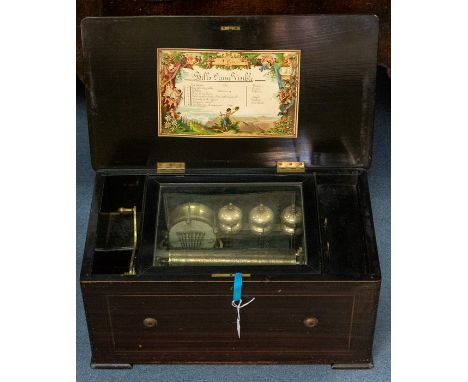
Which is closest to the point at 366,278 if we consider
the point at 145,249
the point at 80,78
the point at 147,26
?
the point at 145,249

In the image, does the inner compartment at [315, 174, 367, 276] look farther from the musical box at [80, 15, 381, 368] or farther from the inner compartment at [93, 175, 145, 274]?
the inner compartment at [93, 175, 145, 274]

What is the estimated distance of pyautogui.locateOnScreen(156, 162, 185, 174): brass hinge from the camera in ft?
10.4

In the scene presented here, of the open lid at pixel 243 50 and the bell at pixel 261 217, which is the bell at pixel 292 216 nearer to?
the bell at pixel 261 217

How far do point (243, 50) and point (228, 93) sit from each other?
159mm

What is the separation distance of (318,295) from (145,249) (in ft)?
1.83

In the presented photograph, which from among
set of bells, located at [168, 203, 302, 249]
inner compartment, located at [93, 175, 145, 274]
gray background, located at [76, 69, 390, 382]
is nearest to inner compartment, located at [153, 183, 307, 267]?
set of bells, located at [168, 203, 302, 249]

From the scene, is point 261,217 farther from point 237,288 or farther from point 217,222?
point 237,288

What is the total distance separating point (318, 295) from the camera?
2842 mm

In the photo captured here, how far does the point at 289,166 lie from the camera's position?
3150mm

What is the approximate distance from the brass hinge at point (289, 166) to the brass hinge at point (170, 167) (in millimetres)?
324

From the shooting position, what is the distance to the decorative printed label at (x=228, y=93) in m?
3.00

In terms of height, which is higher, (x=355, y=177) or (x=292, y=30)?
(x=292, y=30)

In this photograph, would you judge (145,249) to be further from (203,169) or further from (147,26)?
(147,26)

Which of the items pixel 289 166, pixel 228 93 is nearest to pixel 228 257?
pixel 289 166
